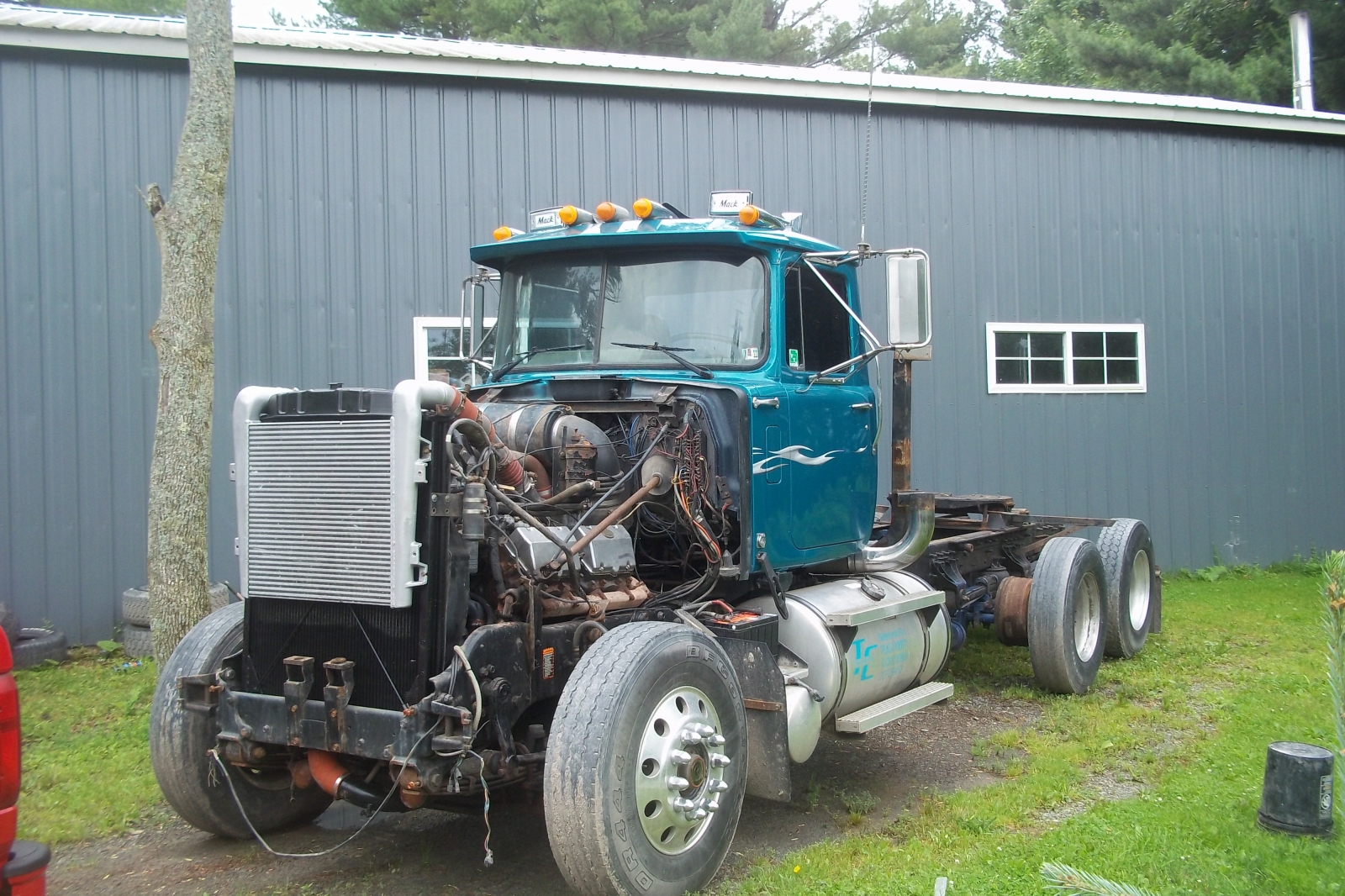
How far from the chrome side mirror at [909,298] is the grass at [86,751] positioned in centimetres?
425

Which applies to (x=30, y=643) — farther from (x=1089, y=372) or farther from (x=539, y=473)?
(x=1089, y=372)

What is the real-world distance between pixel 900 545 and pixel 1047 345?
6286mm

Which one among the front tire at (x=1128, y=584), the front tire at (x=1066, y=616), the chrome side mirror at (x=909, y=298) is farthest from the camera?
the front tire at (x=1128, y=584)

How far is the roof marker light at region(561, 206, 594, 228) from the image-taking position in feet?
19.2

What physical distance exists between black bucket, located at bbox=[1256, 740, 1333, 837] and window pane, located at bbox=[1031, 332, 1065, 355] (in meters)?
7.60

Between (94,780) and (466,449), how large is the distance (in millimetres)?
3090

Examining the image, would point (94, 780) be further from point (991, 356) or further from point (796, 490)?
point (991, 356)

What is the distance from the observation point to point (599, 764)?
4004 millimetres

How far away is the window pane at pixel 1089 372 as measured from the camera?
40.7ft

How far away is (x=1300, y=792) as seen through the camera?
4898 mm

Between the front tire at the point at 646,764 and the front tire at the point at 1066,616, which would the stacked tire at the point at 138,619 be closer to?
the front tire at the point at 646,764

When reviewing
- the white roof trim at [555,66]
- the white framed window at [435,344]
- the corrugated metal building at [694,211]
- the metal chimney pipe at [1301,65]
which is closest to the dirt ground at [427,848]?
the corrugated metal building at [694,211]

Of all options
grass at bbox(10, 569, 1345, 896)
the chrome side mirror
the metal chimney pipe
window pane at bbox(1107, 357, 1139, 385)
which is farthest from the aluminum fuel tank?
the metal chimney pipe

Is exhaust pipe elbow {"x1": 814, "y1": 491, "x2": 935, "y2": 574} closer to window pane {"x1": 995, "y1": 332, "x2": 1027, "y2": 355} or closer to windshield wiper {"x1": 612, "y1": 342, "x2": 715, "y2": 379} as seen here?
windshield wiper {"x1": 612, "y1": 342, "x2": 715, "y2": 379}
